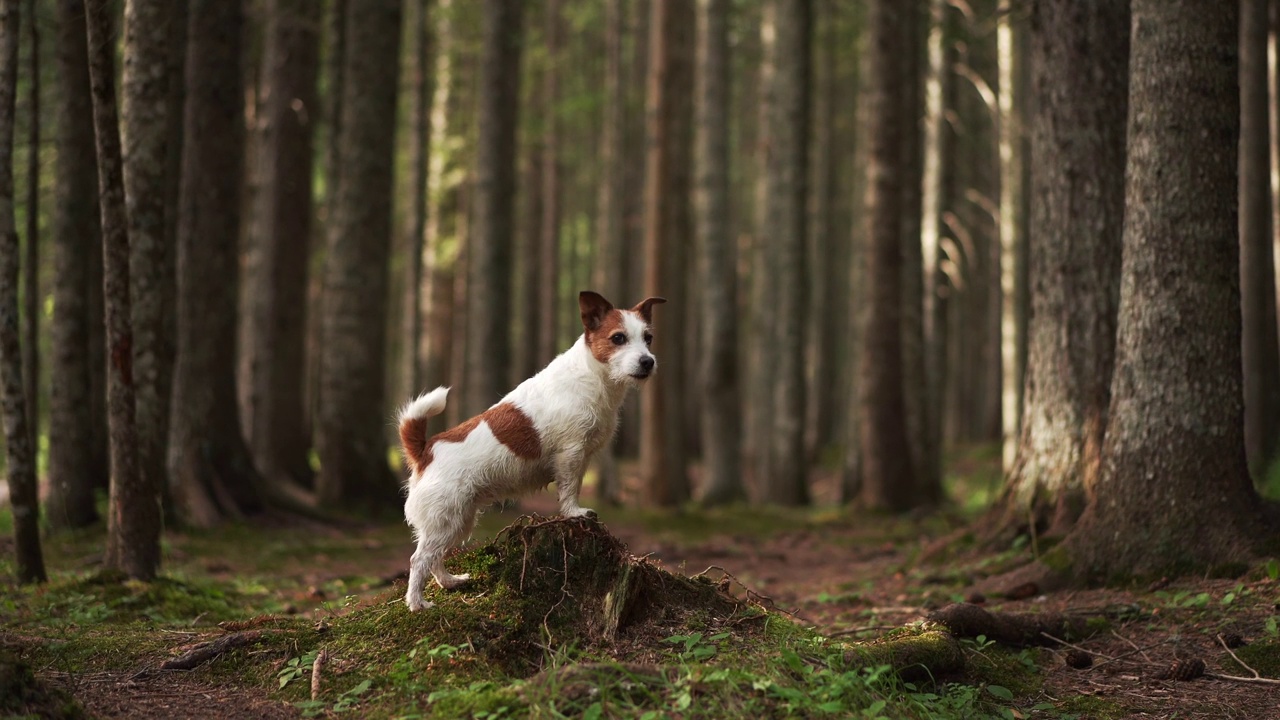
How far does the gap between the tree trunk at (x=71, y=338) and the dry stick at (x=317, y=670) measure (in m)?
7.06

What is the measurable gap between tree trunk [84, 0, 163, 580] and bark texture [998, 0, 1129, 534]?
7009 millimetres

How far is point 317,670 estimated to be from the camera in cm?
548

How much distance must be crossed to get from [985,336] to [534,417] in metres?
36.5

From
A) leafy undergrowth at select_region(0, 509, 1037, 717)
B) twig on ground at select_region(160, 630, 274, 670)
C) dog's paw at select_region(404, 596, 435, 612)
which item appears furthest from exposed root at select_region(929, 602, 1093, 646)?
twig on ground at select_region(160, 630, 274, 670)

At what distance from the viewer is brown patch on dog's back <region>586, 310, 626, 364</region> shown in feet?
19.4

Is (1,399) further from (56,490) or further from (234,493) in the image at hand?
(234,493)

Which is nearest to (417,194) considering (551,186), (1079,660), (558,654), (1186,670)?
(551,186)

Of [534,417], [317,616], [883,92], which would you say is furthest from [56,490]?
[883,92]

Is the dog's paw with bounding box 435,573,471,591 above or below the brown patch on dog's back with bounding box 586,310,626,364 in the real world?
below

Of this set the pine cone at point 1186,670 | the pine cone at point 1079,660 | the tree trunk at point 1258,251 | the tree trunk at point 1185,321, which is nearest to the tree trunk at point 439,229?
the tree trunk at point 1258,251

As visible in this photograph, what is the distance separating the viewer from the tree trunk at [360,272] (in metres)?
15.1

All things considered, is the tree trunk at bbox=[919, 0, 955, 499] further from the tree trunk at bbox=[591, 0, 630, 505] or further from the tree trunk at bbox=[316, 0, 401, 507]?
the tree trunk at bbox=[316, 0, 401, 507]

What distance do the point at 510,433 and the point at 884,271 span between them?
444 inches

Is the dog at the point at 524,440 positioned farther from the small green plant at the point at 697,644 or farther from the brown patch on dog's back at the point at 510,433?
the small green plant at the point at 697,644
